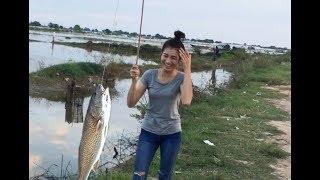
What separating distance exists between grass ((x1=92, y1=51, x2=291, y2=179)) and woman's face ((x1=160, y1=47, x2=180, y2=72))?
2.89 m

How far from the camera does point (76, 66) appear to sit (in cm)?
2477

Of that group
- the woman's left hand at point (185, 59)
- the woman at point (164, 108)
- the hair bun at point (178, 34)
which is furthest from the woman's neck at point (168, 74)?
the hair bun at point (178, 34)

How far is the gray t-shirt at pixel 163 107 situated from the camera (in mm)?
3959

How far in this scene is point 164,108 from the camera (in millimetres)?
3957

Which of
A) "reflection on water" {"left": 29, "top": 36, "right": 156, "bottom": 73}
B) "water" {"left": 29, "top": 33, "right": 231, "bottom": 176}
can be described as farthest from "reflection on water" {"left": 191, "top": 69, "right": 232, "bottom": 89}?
"water" {"left": 29, "top": 33, "right": 231, "bottom": 176}

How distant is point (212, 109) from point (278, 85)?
11970mm

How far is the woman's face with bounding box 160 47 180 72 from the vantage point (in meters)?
3.95

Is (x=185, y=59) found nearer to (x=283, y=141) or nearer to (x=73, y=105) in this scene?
(x=283, y=141)

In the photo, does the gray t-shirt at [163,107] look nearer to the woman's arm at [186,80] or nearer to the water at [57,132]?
the woman's arm at [186,80]

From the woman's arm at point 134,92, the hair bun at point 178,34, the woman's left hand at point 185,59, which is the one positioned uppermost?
the hair bun at point 178,34

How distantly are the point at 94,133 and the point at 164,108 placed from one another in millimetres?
1097

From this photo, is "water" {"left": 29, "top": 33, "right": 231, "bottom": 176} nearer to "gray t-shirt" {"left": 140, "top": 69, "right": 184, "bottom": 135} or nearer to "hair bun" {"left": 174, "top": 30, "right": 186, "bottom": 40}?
"gray t-shirt" {"left": 140, "top": 69, "right": 184, "bottom": 135}

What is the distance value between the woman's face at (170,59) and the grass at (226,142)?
2.89m
